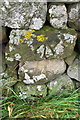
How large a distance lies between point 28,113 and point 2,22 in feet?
3.20

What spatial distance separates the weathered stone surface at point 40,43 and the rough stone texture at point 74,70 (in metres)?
0.28

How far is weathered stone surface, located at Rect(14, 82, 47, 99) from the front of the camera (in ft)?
5.41

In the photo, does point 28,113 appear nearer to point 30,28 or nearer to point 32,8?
point 30,28

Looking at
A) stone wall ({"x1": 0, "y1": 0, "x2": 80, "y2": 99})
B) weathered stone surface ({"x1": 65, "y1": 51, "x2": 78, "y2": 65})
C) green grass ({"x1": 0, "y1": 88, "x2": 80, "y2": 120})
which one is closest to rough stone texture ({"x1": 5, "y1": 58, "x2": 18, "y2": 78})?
stone wall ({"x1": 0, "y1": 0, "x2": 80, "y2": 99})

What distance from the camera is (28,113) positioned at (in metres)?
1.47

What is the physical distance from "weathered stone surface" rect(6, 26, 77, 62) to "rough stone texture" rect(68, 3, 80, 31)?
0.29 feet

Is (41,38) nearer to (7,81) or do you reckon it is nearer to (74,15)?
(74,15)

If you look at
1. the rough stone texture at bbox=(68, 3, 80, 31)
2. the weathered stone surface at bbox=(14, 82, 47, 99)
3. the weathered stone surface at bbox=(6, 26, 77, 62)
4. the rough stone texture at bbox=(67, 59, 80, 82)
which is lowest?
the weathered stone surface at bbox=(14, 82, 47, 99)

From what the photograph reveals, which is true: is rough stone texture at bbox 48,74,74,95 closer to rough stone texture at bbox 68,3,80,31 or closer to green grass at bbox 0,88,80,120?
green grass at bbox 0,88,80,120

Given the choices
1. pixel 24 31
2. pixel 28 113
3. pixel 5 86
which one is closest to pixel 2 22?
pixel 24 31

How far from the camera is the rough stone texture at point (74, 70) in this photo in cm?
164

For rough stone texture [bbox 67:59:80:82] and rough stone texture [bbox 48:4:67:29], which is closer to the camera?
rough stone texture [bbox 48:4:67:29]

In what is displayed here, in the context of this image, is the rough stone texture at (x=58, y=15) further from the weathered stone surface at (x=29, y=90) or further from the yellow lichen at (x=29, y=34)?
the weathered stone surface at (x=29, y=90)

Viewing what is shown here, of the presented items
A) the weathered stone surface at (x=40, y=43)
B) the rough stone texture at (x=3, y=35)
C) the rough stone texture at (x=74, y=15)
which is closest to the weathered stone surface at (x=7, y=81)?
the weathered stone surface at (x=40, y=43)
